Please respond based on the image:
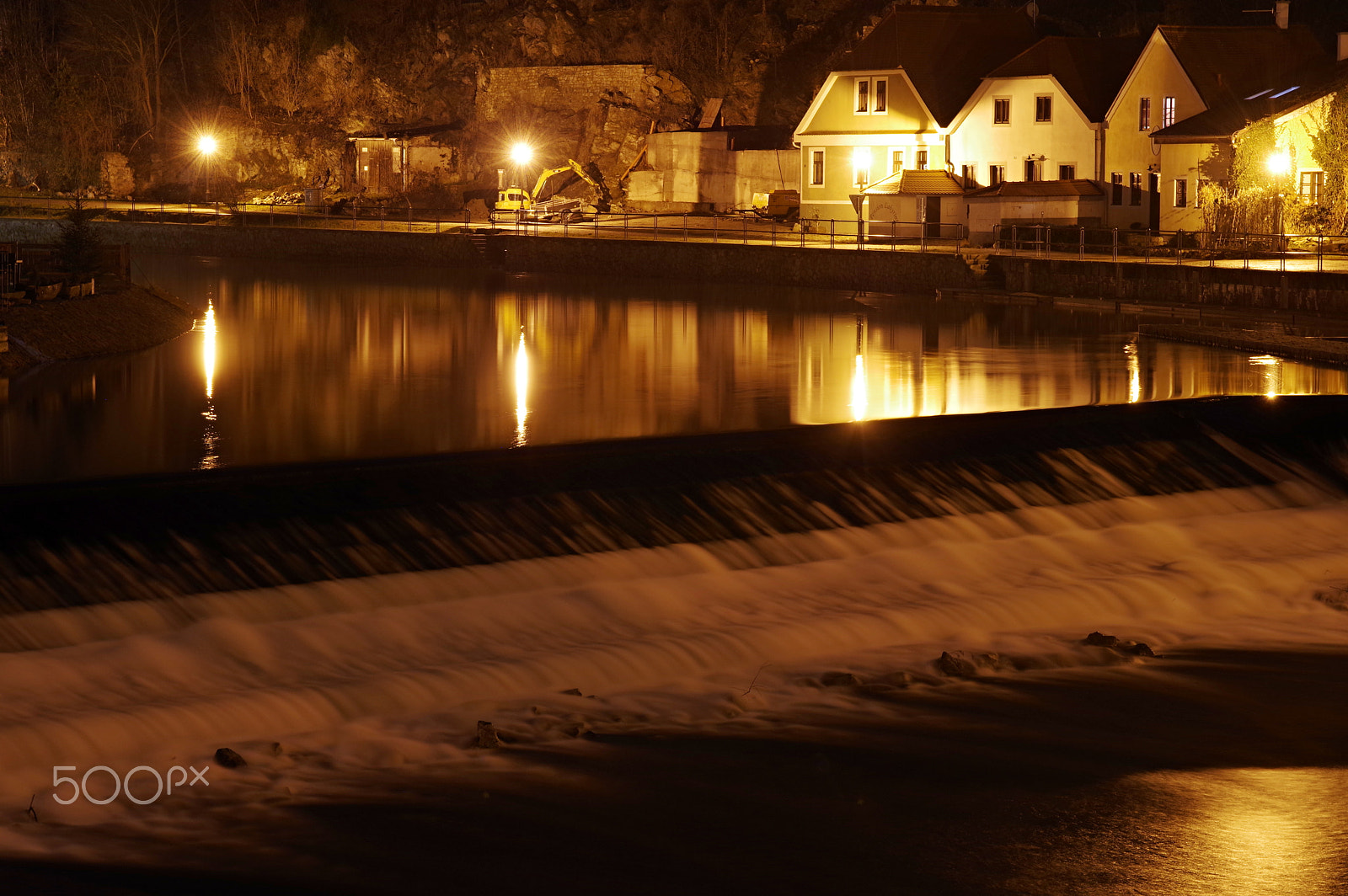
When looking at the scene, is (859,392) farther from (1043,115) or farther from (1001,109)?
(1001,109)

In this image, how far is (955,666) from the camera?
11836 millimetres

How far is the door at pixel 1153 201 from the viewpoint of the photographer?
167 ft

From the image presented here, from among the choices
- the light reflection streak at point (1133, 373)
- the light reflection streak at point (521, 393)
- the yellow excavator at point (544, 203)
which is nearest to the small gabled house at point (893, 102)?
the yellow excavator at point (544, 203)

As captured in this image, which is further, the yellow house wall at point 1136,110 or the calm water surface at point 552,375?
the yellow house wall at point 1136,110

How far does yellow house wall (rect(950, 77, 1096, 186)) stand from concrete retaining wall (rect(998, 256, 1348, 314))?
1424 centimetres

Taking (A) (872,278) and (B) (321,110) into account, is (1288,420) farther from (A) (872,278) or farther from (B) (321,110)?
(B) (321,110)

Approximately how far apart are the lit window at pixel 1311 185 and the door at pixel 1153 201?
7.66m

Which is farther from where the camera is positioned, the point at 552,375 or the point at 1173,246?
the point at 1173,246

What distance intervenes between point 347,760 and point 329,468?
4.00 m

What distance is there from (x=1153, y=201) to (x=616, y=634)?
4309cm

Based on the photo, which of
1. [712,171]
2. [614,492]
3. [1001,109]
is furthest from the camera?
[712,171]

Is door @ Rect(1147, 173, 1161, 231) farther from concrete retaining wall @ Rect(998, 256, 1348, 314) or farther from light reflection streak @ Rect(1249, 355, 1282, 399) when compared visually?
light reflection streak @ Rect(1249, 355, 1282, 399)

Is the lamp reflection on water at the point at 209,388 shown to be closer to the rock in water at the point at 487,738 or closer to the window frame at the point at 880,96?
the rock in water at the point at 487,738

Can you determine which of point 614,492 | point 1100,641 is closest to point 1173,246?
point 614,492
